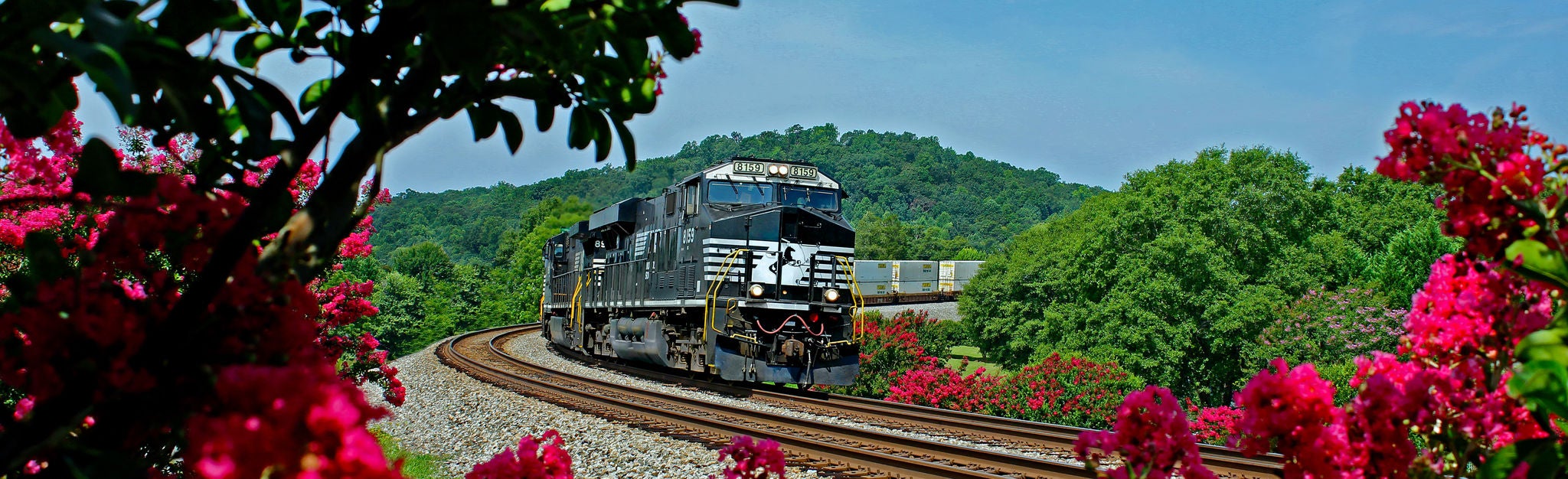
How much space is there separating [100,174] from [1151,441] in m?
2.36

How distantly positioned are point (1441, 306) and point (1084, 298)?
31.2 meters

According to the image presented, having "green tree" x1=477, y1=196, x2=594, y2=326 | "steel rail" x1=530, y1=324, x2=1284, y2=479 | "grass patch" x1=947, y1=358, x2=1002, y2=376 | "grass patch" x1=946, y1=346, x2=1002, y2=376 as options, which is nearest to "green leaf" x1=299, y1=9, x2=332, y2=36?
"steel rail" x1=530, y1=324, x2=1284, y2=479

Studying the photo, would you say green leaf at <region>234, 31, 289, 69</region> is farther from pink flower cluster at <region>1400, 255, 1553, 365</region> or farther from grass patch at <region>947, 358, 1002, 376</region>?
grass patch at <region>947, 358, 1002, 376</region>

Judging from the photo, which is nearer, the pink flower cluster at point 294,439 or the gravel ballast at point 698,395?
the pink flower cluster at point 294,439

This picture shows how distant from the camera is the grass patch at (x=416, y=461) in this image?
966cm

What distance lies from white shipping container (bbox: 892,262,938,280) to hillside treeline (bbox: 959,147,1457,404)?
2308 cm

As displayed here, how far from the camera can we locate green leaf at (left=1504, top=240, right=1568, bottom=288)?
66.9 inches

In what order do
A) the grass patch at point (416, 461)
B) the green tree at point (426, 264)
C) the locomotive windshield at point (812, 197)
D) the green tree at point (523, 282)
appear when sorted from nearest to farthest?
the grass patch at point (416, 461) < the locomotive windshield at point (812, 197) < the green tree at point (523, 282) < the green tree at point (426, 264)

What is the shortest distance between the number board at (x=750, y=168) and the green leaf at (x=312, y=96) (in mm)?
14716

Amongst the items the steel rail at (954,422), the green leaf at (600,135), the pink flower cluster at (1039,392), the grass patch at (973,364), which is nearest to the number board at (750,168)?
the steel rail at (954,422)

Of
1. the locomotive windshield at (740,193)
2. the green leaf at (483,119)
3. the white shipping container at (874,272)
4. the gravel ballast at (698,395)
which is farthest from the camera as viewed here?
the white shipping container at (874,272)

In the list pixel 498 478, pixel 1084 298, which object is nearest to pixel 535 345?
pixel 1084 298

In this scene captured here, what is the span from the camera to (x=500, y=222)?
172500mm

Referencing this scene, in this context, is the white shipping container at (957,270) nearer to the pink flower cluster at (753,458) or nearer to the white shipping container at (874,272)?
the white shipping container at (874,272)
